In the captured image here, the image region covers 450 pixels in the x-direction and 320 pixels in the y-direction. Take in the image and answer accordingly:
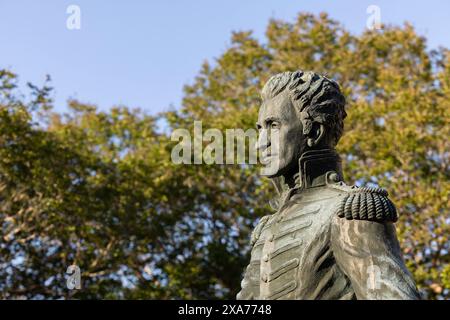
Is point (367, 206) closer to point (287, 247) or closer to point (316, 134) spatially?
point (287, 247)

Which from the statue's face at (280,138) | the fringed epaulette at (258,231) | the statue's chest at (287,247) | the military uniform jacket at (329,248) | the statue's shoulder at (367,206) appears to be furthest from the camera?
the fringed epaulette at (258,231)

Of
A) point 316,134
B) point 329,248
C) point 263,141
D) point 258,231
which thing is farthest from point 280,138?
point 329,248

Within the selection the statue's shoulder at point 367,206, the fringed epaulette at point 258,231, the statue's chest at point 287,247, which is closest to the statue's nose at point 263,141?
the statue's chest at point 287,247

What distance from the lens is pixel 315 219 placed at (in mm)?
5242

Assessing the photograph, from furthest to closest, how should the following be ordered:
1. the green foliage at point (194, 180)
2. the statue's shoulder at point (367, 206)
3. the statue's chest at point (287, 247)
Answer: the green foliage at point (194, 180) → the statue's chest at point (287, 247) → the statue's shoulder at point (367, 206)

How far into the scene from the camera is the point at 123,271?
27.0 meters

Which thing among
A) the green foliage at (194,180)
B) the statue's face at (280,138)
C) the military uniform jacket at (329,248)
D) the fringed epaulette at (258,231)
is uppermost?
the green foliage at (194,180)

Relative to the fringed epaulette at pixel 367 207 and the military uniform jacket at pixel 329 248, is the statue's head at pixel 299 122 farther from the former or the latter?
the fringed epaulette at pixel 367 207

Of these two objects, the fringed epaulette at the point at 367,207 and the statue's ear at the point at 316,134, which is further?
the statue's ear at the point at 316,134

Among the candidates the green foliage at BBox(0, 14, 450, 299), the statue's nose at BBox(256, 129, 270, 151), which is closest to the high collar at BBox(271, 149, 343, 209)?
the statue's nose at BBox(256, 129, 270, 151)

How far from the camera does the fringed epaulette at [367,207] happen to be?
16.0 feet

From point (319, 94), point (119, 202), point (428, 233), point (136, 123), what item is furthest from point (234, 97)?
point (319, 94)

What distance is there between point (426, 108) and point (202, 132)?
22.7 ft
